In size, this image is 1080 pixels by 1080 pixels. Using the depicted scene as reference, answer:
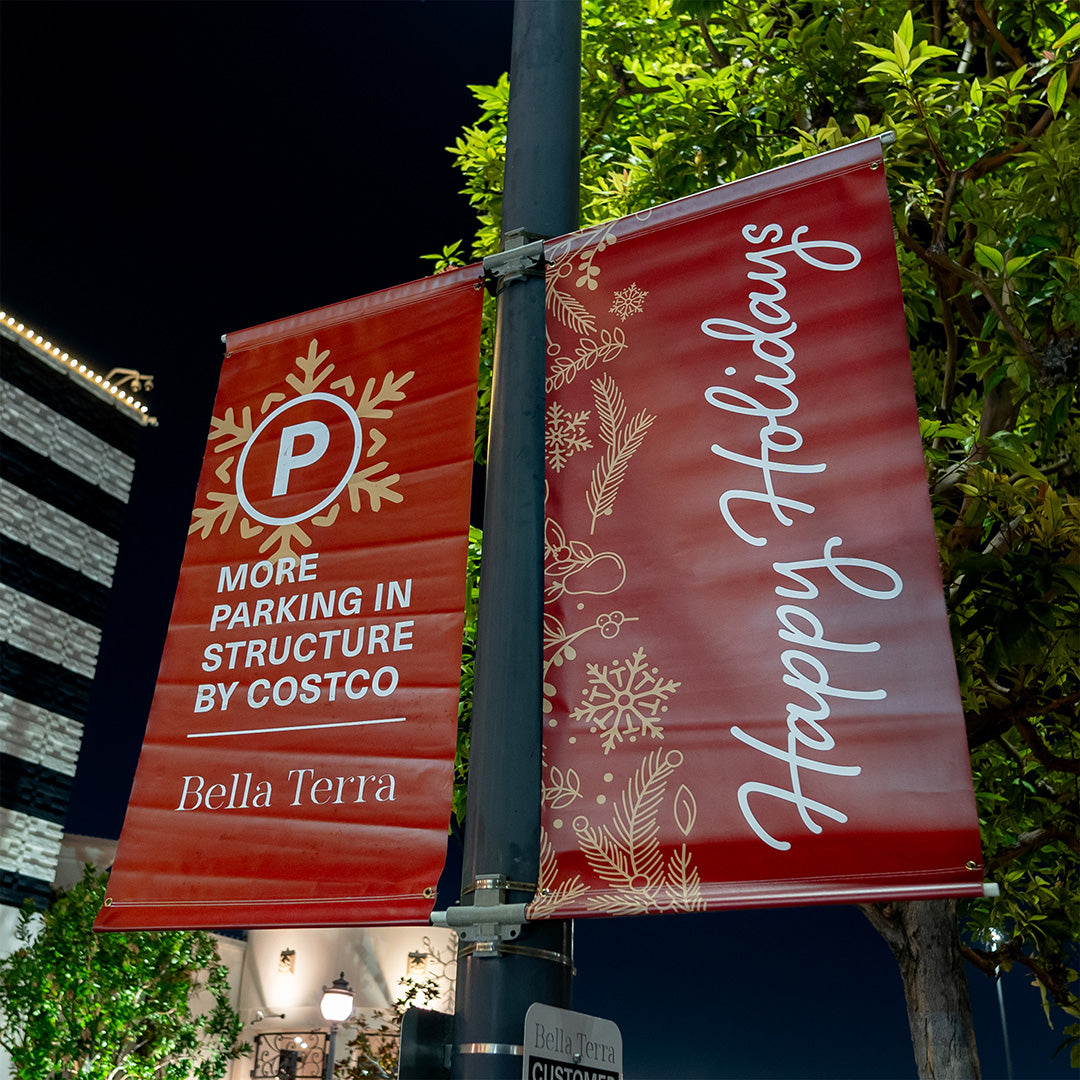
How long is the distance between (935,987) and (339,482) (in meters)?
6.52

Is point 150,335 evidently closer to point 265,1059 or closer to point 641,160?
point 265,1059

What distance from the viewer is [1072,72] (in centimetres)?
671

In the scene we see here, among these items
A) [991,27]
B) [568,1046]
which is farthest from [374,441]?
[991,27]

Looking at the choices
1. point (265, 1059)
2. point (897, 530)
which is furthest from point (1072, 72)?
point (265, 1059)

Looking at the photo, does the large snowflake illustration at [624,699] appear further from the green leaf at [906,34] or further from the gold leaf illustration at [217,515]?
the green leaf at [906,34]

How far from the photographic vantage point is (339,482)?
4.62m

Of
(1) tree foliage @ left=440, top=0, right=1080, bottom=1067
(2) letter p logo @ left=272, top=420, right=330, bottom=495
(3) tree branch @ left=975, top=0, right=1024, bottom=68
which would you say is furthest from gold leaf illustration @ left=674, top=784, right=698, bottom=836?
(3) tree branch @ left=975, top=0, right=1024, bottom=68

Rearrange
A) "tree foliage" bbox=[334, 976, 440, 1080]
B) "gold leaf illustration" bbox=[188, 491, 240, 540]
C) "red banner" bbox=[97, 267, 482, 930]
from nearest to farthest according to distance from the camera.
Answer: "red banner" bbox=[97, 267, 482, 930] < "gold leaf illustration" bbox=[188, 491, 240, 540] < "tree foliage" bbox=[334, 976, 440, 1080]

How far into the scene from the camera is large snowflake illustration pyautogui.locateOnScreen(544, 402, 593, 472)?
4.18 metres

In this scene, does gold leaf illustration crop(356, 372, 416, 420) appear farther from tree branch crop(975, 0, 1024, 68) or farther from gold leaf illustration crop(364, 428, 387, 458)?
tree branch crop(975, 0, 1024, 68)

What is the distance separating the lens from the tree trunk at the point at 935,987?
8367 mm

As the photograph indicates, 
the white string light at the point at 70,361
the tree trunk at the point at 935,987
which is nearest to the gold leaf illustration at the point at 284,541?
the tree trunk at the point at 935,987

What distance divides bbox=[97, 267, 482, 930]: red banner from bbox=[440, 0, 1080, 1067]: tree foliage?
2085mm

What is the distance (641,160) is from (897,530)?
5514mm
